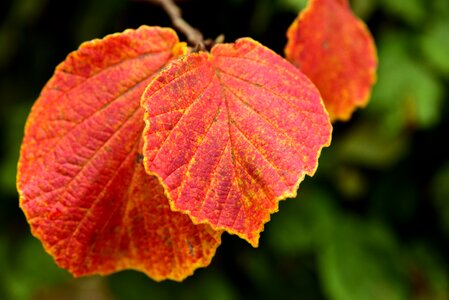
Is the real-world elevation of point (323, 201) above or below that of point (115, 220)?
below

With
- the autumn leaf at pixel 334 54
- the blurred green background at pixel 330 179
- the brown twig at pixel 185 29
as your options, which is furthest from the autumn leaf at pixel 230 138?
the blurred green background at pixel 330 179

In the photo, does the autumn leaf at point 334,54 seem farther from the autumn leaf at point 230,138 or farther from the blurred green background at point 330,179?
the blurred green background at point 330,179

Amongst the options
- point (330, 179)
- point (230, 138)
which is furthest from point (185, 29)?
point (330, 179)

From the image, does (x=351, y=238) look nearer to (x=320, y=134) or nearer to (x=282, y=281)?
(x=282, y=281)

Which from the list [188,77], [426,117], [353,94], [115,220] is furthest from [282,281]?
[188,77]

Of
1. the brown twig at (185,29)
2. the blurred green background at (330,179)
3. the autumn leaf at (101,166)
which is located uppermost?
the brown twig at (185,29)

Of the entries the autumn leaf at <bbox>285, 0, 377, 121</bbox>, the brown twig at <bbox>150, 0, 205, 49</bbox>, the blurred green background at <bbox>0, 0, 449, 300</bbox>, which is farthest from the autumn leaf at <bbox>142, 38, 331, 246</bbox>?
the blurred green background at <bbox>0, 0, 449, 300</bbox>
